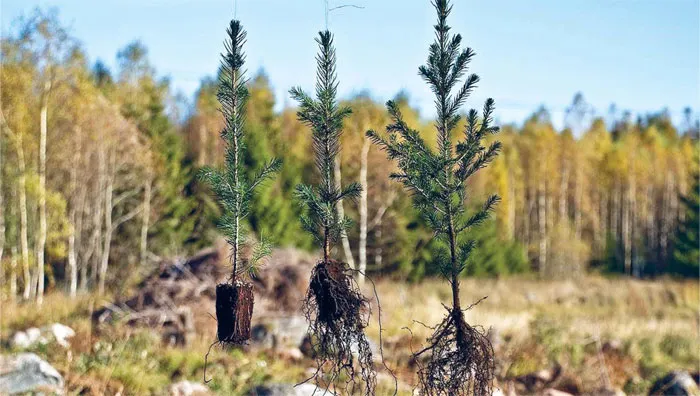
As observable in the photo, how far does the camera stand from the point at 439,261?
431 centimetres

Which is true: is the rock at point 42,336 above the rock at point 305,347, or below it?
above

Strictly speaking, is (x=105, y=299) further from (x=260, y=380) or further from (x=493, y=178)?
(x=493, y=178)

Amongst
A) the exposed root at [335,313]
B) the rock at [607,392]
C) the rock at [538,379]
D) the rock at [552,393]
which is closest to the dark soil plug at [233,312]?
the exposed root at [335,313]

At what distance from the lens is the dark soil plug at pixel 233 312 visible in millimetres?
3990

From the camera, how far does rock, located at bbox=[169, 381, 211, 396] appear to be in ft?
26.8

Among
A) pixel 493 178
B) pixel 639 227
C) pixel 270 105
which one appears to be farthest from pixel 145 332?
pixel 639 227

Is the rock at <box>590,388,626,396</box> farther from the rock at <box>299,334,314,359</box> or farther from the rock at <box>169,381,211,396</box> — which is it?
the rock at <box>169,381,211,396</box>

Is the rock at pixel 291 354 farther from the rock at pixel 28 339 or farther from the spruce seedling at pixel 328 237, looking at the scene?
the spruce seedling at pixel 328 237

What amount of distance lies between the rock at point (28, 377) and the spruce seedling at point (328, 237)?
4279 millimetres

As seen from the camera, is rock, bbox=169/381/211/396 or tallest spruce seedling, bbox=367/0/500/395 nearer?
tallest spruce seedling, bbox=367/0/500/395

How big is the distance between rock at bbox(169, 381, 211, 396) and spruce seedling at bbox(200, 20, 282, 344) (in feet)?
14.1

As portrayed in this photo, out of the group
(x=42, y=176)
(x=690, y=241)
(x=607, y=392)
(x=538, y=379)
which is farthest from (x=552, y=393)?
(x=690, y=241)

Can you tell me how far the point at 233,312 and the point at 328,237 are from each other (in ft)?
1.94

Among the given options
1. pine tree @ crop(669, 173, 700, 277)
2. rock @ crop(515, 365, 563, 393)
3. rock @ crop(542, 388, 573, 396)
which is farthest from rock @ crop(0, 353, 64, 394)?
pine tree @ crop(669, 173, 700, 277)
